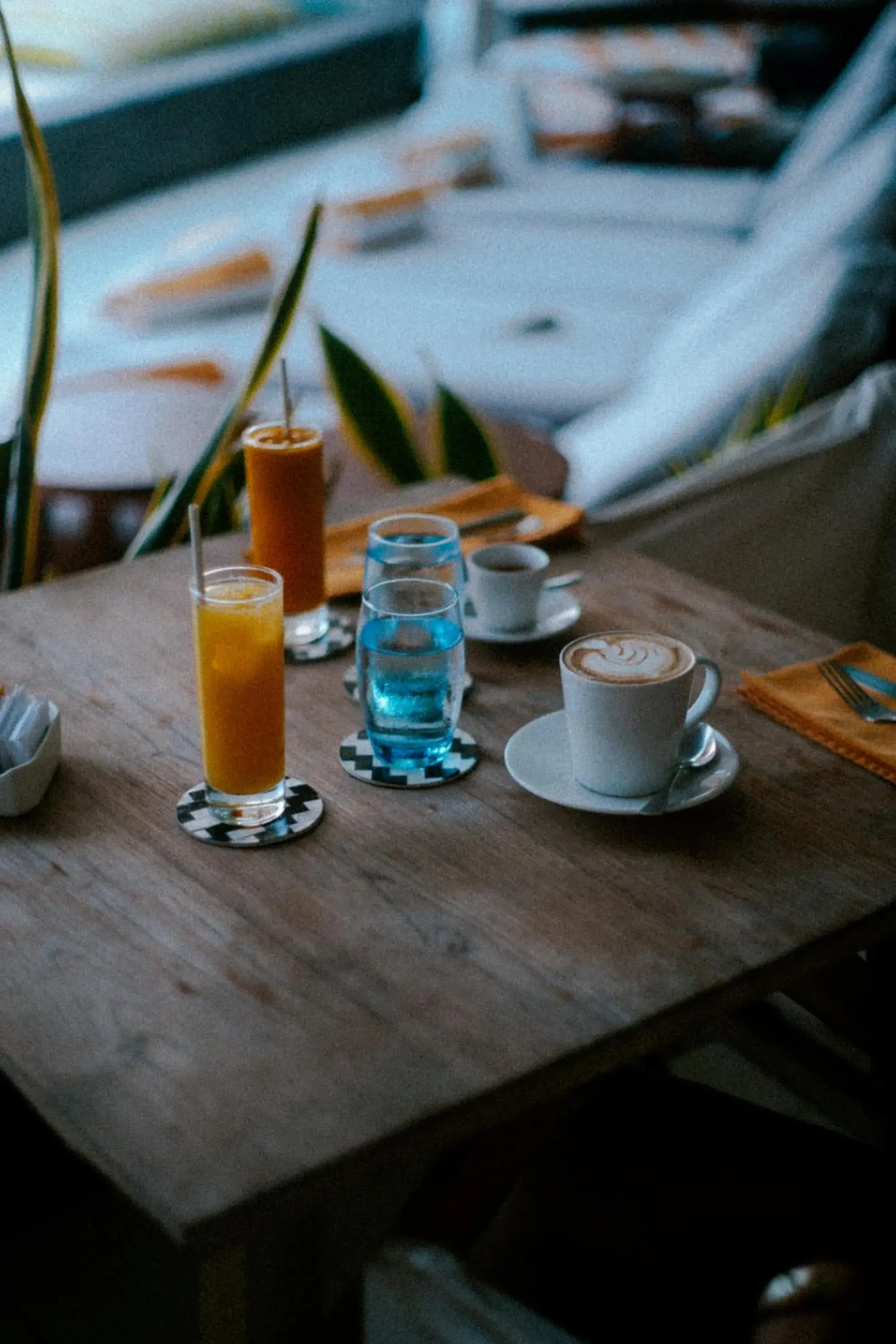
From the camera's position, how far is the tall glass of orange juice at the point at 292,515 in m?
1.12

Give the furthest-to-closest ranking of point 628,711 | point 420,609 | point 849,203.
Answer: point 849,203
point 420,609
point 628,711

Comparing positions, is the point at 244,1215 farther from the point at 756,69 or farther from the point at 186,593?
the point at 756,69

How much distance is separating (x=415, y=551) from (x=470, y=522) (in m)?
0.22

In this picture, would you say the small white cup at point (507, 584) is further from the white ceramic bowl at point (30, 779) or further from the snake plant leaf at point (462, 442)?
the snake plant leaf at point (462, 442)

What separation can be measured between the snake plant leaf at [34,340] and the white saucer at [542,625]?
48 cm

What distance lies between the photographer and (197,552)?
0.82m

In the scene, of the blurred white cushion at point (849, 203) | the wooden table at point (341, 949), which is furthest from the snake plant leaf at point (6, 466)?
the blurred white cushion at point (849, 203)

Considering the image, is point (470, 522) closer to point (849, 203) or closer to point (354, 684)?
point (354, 684)

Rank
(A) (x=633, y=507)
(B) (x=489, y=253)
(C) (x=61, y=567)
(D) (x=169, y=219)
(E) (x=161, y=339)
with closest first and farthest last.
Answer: (A) (x=633, y=507) < (C) (x=61, y=567) < (E) (x=161, y=339) < (B) (x=489, y=253) < (D) (x=169, y=219)

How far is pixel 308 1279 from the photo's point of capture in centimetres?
82

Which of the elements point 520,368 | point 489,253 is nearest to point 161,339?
point 520,368

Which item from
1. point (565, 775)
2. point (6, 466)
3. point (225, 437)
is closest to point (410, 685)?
point (565, 775)

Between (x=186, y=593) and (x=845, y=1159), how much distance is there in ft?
2.22

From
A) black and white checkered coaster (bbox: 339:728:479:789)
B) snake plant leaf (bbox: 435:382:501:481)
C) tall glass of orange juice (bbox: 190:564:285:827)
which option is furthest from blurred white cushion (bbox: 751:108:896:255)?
tall glass of orange juice (bbox: 190:564:285:827)
